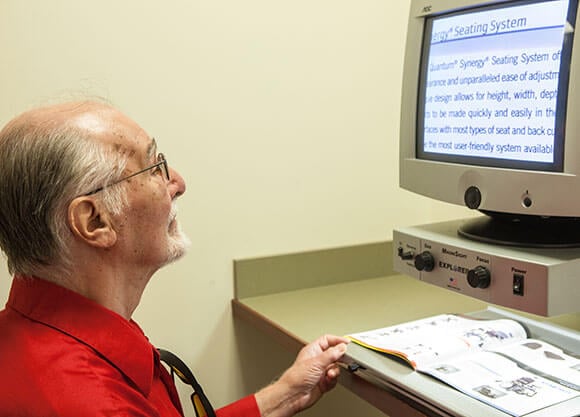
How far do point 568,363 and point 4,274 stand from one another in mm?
1261

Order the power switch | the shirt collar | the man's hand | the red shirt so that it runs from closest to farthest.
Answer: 1. the red shirt
2. the shirt collar
3. the power switch
4. the man's hand

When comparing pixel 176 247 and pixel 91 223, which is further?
pixel 176 247

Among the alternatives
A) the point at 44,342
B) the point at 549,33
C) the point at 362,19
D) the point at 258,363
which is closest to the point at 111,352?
the point at 44,342

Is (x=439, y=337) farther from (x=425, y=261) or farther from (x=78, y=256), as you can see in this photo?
(x=78, y=256)

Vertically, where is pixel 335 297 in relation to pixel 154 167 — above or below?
below

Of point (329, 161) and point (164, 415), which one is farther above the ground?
point (329, 161)

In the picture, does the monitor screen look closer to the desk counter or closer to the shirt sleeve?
the desk counter

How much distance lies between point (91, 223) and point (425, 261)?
626mm

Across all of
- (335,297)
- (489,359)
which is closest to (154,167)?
(489,359)

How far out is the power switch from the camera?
3.80ft

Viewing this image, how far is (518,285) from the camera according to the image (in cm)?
116

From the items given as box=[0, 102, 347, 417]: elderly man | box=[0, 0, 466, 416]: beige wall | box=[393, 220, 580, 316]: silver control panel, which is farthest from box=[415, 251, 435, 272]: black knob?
box=[0, 102, 347, 417]: elderly man

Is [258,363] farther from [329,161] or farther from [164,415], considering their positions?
[164,415]

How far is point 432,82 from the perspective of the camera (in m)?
1.41
